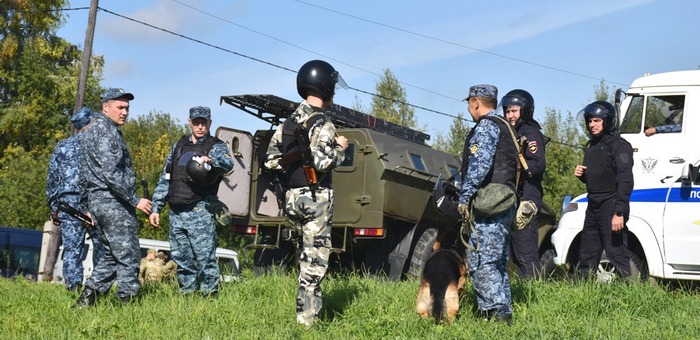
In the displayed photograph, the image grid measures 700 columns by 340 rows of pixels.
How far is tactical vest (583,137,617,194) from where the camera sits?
8.72 meters

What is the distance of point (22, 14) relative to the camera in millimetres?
35031

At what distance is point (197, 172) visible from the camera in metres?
8.15

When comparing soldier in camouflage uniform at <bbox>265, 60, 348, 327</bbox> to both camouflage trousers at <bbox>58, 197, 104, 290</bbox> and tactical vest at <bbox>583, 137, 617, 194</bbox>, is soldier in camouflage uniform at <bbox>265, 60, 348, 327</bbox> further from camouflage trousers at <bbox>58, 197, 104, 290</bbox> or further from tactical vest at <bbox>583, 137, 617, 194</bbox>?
camouflage trousers at <bbox>58, 197, 104, 290</bbox>

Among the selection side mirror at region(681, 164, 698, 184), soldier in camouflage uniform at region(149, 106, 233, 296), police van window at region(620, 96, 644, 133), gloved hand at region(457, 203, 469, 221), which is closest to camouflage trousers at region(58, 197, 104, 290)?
soldier in camouflage uniform at region(149, 106, 233, 296)

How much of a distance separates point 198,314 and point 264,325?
25.7 inches

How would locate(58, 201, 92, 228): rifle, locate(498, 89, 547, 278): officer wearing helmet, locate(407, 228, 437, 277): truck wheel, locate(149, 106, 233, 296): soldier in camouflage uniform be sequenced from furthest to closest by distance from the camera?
locate(407, 228, 437, 277): truck wheel, locate(498, 89, 547, 278): officer wearing helmet, locate(149, 106, 233, 296): soldier in camouflage uniform, locate(58, 201, 92, 228): rifle

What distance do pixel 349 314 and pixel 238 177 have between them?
578cm

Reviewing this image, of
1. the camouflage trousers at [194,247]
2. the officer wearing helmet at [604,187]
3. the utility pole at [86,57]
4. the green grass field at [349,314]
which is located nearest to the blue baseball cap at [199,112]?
the camouflage trousers at [194,247]

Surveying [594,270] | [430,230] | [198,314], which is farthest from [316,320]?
[430,230]

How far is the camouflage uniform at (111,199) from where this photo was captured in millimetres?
7441

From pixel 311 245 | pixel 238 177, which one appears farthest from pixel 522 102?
pixel 238 177

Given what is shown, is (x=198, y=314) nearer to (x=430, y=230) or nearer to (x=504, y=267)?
(x=504, y=267)

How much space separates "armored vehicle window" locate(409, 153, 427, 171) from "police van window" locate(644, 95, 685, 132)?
3218mm

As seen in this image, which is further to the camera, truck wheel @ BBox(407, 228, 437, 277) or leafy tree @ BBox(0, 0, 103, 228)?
leafy tree @ BBox(0, 0, 103, 228)
